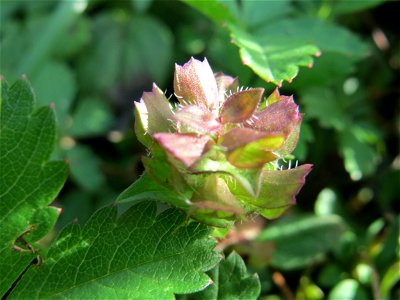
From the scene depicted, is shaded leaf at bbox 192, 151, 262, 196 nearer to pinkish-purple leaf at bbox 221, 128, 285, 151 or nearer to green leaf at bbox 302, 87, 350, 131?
pinkish-purple leaf at bbox 221, 128, 285, 151

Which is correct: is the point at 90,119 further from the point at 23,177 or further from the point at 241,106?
the point at 241,106

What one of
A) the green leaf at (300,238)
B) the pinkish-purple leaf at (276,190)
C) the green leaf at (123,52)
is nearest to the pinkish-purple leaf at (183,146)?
the pinkish-purple leaf at (276,190)

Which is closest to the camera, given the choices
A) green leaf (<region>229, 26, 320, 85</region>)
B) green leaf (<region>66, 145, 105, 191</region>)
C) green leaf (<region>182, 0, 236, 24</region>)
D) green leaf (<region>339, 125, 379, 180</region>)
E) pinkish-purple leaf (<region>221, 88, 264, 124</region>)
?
pinkish-purple leaf (<region>221, 88, 264, 124</region>)

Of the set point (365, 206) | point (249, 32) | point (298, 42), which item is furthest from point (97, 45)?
point (365, 206)

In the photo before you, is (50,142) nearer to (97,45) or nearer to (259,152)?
(259,152)

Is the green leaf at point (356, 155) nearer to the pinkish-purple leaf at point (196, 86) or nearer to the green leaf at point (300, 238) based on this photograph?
the green leaf at point (300, 238)

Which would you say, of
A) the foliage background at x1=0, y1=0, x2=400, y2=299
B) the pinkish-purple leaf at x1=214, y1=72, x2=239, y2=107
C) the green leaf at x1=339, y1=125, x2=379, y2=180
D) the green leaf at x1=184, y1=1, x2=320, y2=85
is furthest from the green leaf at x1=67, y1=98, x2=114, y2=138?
the pinkish-purple leaf at x1=214, y1=72, x2=239, y2=107
